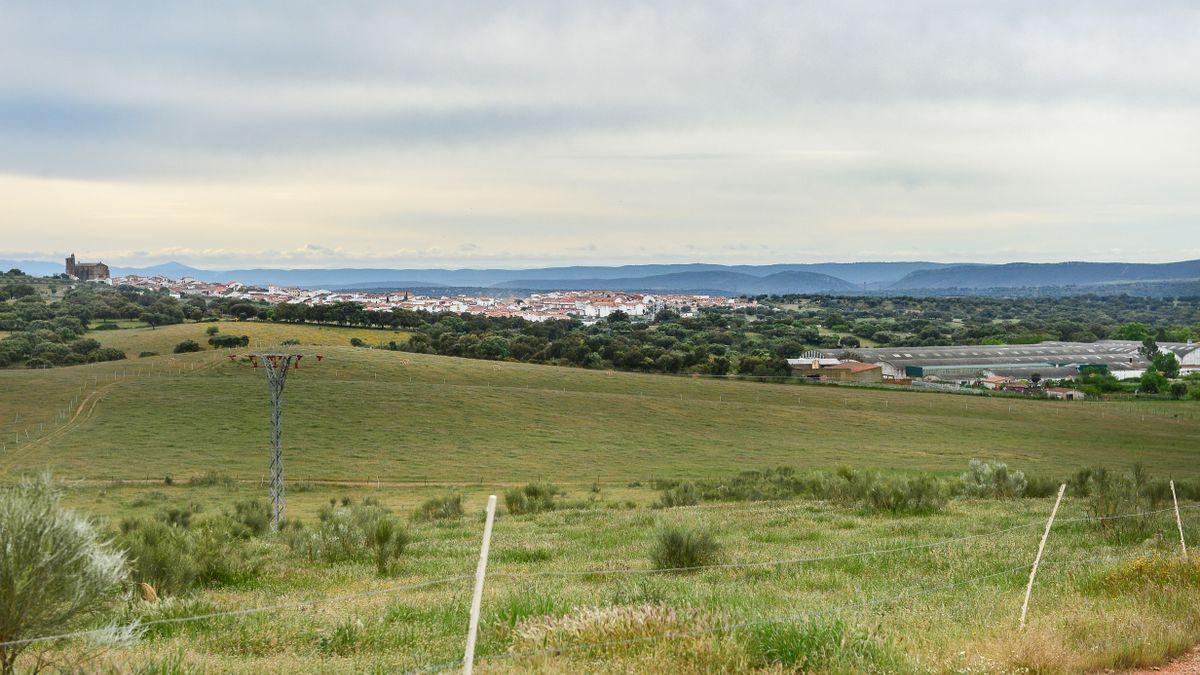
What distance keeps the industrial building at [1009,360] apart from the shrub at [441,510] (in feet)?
298

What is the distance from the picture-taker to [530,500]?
101ft

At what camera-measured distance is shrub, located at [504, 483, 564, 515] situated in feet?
98.4

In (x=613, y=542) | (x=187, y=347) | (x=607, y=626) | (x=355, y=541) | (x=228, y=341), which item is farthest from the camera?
(x=228, y=341)

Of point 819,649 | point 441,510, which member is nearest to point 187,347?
point 441,510

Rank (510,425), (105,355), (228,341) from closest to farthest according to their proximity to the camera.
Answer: (510,425)
(105,355)
(228,341)

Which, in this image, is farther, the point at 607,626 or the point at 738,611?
the point at 738,611

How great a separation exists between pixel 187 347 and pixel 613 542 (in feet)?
286

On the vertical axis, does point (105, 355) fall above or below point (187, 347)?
below

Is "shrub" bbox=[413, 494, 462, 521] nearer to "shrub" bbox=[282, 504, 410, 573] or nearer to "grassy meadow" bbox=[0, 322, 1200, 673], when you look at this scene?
"grassy meadow" bbox=[0, 322, 1200, 673]

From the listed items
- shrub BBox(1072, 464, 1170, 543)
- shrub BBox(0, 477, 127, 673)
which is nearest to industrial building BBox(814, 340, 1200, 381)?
shrub BBox(1072, 464, 1170, 543)

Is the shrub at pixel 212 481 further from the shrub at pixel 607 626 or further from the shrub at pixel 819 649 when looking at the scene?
the shrub at pixel 819 649

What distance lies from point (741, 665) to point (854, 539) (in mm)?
10151

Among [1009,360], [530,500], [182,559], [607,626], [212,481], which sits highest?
[607,626]

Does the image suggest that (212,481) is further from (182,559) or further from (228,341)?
(228,341)
